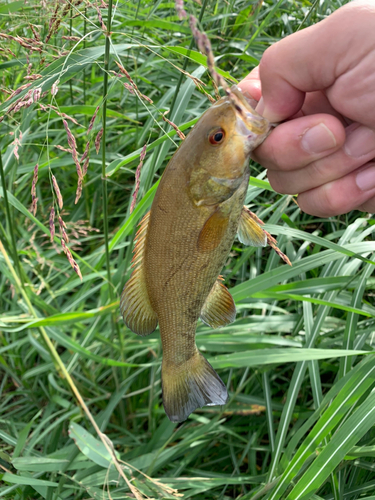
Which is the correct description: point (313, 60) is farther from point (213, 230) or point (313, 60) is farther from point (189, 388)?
point (189, 388)

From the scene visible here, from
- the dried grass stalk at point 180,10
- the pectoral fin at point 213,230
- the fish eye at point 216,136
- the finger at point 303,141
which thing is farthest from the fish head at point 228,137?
the dried grass stalk at point 180,10

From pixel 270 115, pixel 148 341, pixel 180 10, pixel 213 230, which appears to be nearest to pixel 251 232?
pixel 213 230

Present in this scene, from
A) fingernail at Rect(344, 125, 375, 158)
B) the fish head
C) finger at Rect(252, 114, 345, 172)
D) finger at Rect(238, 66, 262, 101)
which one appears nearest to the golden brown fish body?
the fish head

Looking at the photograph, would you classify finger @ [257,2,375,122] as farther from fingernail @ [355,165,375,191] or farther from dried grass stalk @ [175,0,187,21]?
dried grass stalk @ [175,0,187,21]

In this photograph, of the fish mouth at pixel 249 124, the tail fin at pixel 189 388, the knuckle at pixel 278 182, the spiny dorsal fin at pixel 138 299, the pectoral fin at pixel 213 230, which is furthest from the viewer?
the knuckle at pixel 278 182

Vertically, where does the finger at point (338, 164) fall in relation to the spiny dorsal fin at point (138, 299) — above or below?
above

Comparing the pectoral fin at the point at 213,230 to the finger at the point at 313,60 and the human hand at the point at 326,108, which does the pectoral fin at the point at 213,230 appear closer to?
the human hand at the point at 326,108
